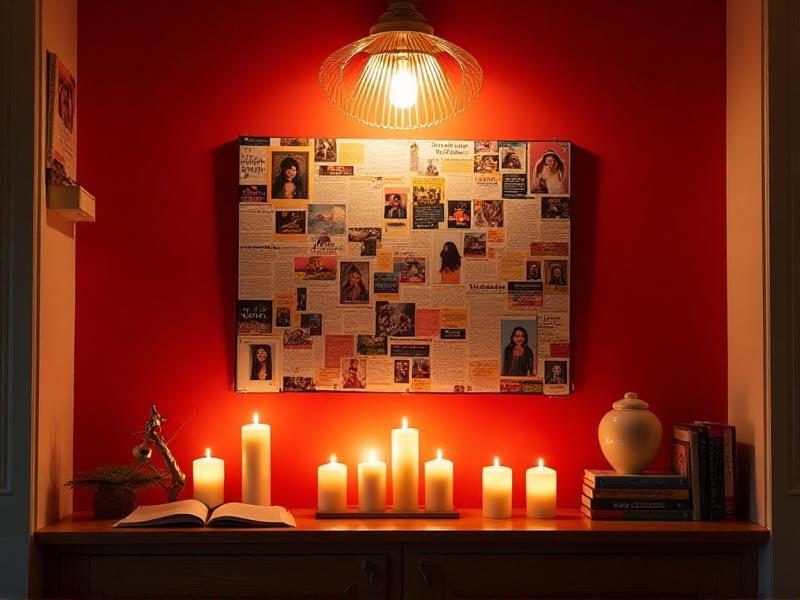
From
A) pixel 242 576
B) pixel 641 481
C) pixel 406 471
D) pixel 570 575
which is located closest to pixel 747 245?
pixel 641 481

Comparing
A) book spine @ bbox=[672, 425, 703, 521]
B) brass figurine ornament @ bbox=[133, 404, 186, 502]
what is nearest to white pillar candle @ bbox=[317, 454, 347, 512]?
brass figurine ornament @ bbox=[133, 404, 186, 502]

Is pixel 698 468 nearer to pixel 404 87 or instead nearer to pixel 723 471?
pixel 723 471

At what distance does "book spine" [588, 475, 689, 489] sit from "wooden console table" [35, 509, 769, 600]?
0.38 feet

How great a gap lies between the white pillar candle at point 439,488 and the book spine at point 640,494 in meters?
0.37

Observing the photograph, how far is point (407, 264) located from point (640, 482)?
842 mm

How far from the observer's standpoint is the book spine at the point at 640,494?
7.78 feet

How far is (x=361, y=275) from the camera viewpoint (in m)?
2.57

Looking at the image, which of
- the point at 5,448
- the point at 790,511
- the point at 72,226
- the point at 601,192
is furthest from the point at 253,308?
the point at 790,511

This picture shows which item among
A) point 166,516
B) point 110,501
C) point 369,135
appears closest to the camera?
point 166,516

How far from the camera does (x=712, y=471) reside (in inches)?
93.5

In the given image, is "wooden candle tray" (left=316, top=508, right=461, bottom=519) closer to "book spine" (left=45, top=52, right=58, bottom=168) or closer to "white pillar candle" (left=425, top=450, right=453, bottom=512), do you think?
"white pillar candle" (left=425, top=450, right=453, bottom=512)

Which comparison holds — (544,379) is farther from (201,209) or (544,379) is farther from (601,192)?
(201,209)

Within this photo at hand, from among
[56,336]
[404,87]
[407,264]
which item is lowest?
[56,336]

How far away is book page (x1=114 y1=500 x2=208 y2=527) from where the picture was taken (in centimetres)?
222
